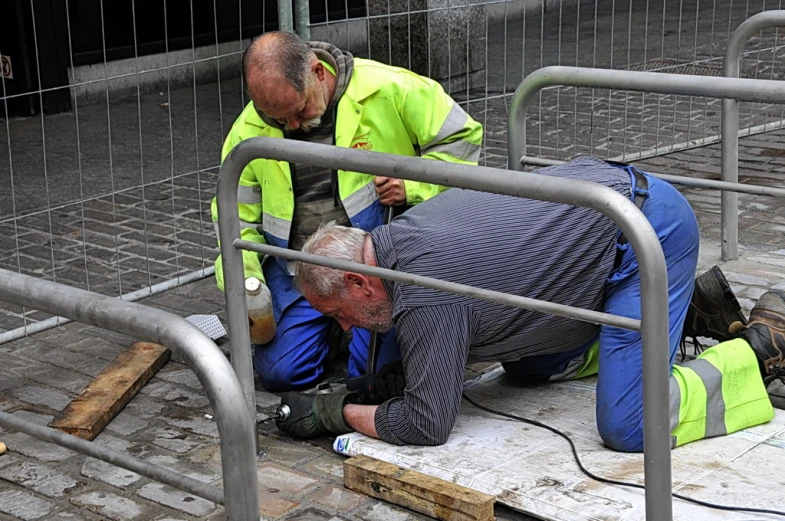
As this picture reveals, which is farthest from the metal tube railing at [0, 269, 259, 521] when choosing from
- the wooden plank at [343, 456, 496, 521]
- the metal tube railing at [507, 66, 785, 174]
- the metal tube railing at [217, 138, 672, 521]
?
the metal tube railing at [507, 66, 785, 174]

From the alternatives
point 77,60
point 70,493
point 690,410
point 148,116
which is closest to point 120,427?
point 70,493

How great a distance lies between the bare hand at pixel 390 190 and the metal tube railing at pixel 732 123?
1615mm

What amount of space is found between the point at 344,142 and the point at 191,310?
141 centimetres

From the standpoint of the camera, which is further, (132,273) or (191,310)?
(132,273)

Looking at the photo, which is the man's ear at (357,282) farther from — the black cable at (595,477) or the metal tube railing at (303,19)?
the metal tube railing at (303,19)

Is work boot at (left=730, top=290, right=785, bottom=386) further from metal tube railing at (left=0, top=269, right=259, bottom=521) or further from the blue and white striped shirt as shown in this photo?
metal tube railing at (left=0, top=269, right=259, bottom=521)

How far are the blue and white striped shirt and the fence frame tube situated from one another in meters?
1.65

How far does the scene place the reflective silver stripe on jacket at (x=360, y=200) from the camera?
14.3 feet

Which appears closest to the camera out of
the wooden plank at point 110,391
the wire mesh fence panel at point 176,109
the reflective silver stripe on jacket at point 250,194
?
the wooden plank at point 110,391

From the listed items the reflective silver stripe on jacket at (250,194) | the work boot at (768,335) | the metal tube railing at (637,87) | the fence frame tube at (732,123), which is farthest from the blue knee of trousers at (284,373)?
the fence frame tube at (732,123)

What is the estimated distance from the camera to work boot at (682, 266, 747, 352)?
4.30 metres

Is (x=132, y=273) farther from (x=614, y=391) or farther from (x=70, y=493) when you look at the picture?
(x=614, y=391)

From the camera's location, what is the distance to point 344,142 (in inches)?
170

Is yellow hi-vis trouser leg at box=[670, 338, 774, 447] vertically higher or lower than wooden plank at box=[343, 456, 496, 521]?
higher
